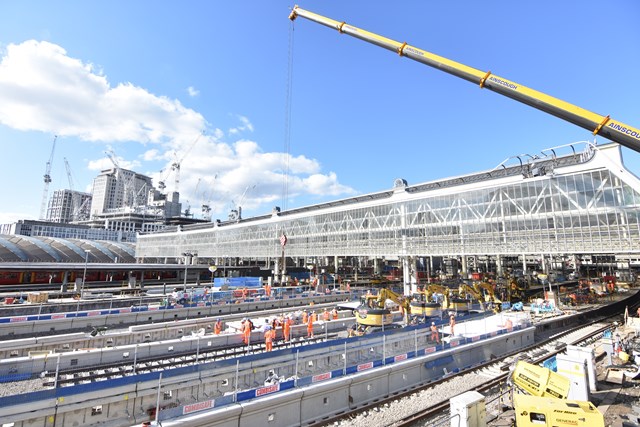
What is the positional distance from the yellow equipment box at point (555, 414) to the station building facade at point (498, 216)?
95.0 ft

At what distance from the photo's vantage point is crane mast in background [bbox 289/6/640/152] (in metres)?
14.6

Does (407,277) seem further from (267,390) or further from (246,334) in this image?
(267,390)

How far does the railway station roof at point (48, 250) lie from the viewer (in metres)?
76.6

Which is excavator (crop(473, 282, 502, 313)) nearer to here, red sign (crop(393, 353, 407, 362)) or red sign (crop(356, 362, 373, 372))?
red sign (crop(393, 353, 407, 362))

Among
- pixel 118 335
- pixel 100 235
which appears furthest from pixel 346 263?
pixel 100 235

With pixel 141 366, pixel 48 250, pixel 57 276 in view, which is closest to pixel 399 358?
pixel 141 366

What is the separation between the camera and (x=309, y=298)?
46.9 metres

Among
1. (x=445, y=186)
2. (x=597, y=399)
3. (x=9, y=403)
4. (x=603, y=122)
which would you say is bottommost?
(x=597, y=399)

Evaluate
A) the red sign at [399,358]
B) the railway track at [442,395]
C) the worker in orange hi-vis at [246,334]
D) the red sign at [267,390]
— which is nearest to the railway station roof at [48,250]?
the worker in orange hi-vis at [246,334]

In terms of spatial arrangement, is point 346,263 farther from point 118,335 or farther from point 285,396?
point 285,396

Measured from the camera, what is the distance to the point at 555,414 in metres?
10.1

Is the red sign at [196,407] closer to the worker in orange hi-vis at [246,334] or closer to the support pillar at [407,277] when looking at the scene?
the worker in orange hi-vis at [246,334]

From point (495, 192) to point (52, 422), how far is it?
149ft

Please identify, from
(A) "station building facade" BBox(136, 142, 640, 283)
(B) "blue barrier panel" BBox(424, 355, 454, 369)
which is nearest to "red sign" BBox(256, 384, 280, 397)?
(B) "blue barrier panel" BBox(424, 355, 454, 369)
